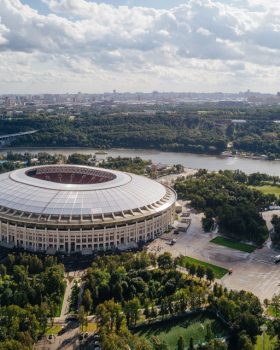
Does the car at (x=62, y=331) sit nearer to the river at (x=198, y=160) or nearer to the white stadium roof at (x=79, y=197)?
the white stadium roof at (x=79, y=197)

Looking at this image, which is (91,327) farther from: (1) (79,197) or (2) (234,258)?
(2) (234,258)

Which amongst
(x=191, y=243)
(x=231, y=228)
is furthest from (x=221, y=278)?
(x=231, y=228)

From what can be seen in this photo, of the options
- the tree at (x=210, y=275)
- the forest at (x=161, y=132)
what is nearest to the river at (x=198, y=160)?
the forest at (x=161, y=132)

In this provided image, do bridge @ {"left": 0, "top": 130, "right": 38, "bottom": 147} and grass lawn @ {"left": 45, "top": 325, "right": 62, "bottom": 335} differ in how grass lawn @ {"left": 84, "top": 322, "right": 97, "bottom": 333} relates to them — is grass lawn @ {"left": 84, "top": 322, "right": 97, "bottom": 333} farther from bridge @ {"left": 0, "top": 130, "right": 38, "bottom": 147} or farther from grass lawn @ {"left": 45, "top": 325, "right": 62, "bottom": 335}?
bridge @ {"left": 0, "top": 130, "right": 38, "bottom": 147}

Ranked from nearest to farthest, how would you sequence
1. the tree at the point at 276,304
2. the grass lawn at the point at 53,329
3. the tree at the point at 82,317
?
the tree at the point at 82,317
the grass lawn at the point at 53,329
the tree at the point at 276,304

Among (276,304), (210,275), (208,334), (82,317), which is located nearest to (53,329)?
(82,317)

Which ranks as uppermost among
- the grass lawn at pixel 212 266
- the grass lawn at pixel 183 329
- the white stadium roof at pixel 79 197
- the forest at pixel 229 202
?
the white stadium roof at pixel 79 197

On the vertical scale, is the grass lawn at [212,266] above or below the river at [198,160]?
below
